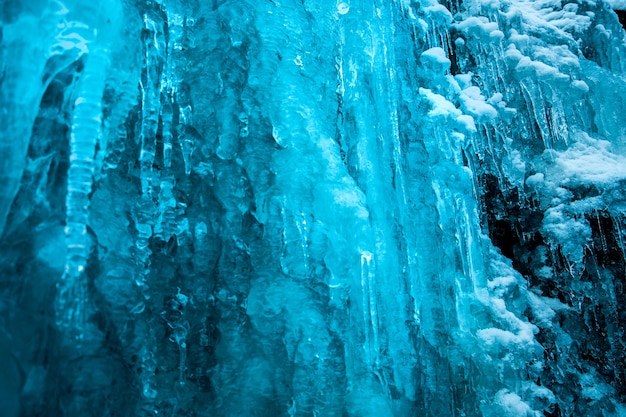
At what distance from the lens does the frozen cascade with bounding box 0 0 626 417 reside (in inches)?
71.4

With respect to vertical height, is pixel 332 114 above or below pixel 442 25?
below

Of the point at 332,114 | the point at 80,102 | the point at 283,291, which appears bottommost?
the point at 283,291

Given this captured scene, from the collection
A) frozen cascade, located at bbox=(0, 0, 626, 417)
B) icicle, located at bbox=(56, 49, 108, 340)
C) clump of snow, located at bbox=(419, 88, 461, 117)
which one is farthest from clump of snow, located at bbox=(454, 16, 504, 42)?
icicle, located at bbox=(56, 49, 108, 340)

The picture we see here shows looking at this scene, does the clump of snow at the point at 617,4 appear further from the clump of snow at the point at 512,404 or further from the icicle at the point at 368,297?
the icicle at the point at 368,297

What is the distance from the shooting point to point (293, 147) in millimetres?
2838

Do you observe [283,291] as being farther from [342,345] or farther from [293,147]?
[293,147]

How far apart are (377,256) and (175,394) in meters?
1.62

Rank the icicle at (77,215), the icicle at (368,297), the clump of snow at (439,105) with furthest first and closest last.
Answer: the clump of snow at (439,105), the icicle at (368,297), the icicle at (77,215)

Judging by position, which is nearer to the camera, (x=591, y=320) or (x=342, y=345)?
(x=342, y=345)

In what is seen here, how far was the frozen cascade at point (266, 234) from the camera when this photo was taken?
1814 millimetres

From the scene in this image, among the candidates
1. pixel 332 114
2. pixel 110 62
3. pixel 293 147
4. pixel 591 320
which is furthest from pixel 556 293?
pixel 110 62

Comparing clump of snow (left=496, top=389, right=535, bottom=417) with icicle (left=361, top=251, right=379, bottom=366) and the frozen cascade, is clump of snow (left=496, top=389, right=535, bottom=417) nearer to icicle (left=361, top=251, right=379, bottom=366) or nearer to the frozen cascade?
the frozen cascade

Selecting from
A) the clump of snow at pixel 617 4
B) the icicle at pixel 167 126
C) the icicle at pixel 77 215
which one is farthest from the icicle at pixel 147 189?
the clump of snow at pixel 617 4

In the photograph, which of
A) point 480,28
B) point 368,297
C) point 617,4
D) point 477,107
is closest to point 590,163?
point 477,107
